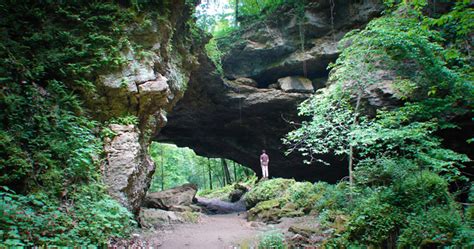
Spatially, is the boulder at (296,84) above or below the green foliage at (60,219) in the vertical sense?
above

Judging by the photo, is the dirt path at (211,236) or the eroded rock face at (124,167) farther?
the dirt path at (211,236)

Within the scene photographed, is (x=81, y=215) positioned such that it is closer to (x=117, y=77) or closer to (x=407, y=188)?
(x=117, y=77)

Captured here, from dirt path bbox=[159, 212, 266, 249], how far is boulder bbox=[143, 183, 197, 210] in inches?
103

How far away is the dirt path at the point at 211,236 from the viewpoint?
6.61 metres

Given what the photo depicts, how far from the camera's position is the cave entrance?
26000mm

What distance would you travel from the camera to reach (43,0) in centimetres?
635

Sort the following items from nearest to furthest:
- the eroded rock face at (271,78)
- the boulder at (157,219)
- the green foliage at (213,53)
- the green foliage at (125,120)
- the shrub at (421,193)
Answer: the shrub at (421,193) → the green foliage at (125,120) → the boulder at (157,219) → the green foliage at (213,53) → the eroded rock face at (271,78)

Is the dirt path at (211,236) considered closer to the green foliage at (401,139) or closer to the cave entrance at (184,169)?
the green foliage at (401,139)

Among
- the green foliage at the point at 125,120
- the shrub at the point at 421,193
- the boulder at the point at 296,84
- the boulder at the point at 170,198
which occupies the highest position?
the boulder at the point at 296,84

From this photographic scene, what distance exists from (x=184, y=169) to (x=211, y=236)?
29485 millimetres

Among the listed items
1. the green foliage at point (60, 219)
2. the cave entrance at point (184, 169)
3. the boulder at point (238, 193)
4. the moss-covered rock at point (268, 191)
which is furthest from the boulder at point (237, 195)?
the green foliage at point (60, 219)

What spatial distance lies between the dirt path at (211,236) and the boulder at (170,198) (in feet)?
8.60

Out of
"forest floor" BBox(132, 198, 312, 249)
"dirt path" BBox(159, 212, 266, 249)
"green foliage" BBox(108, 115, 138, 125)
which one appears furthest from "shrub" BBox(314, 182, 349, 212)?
"green foliage" BBox(108, 115, 138, 125)

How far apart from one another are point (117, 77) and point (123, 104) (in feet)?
2.45
